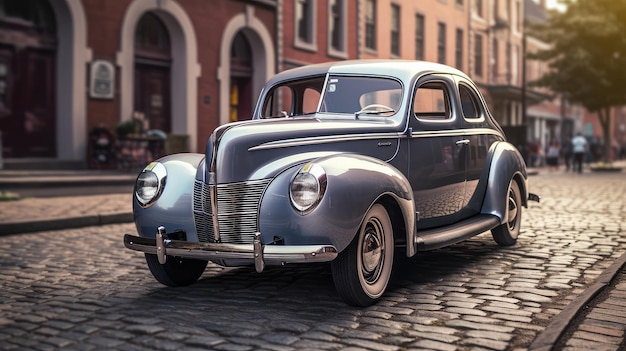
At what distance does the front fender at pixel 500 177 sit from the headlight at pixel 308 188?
2.59 metres

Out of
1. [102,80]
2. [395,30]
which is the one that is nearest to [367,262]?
[102,80]

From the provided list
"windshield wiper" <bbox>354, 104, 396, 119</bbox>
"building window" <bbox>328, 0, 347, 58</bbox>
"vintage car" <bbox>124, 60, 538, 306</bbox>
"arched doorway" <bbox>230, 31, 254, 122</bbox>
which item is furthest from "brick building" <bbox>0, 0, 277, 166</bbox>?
"windshield wiper" <bbox>354, 104, 396, 119</bbox>

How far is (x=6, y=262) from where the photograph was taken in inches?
260

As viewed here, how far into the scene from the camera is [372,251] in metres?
4.75

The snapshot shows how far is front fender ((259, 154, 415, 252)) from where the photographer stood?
14.2 ft

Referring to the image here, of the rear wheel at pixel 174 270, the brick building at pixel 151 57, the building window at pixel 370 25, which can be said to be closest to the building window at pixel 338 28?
the brick building at pixel 151 57

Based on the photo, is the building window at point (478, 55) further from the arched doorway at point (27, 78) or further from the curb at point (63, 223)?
the curb at point (63, 223)

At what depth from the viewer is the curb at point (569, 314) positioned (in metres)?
3.71

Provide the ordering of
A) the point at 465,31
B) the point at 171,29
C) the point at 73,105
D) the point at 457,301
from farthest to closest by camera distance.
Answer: the point at 465,31
the point at 171,29
the point at 73,105
the point at 457,301

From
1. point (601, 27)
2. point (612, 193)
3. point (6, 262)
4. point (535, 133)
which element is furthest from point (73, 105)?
point (535, 133)

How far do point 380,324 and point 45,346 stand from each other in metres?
1.81

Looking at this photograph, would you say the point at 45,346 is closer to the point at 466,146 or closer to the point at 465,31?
the point at 466,146

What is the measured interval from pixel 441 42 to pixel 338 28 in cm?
922

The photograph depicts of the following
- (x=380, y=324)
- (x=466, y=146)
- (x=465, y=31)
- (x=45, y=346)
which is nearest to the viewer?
(x=45, y=346)
